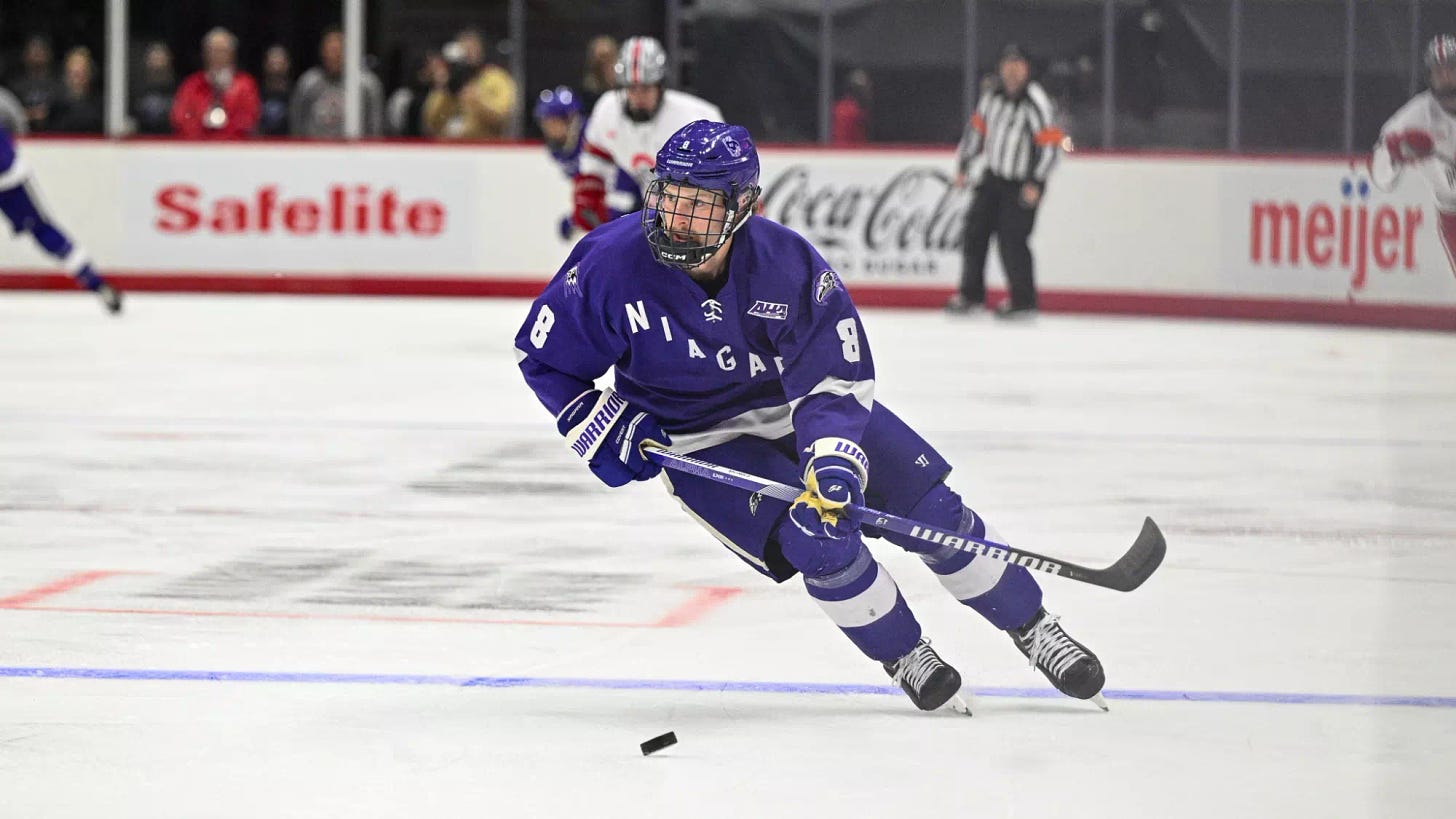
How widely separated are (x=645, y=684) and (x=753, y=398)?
504 mm

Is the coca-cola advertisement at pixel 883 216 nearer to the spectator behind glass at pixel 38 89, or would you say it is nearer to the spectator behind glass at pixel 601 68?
the spectator behind glass at pixel 601 68

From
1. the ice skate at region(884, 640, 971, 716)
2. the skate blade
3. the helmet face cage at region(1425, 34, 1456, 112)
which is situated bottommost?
→ the skate blade

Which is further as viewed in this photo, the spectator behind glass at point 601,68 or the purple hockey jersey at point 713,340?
the spectator behind glass at point 601,68

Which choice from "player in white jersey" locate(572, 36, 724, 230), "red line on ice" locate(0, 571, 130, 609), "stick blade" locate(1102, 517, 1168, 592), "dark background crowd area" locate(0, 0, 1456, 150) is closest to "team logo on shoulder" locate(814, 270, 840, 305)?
"stick blade" locate(1102, 517, 1168, 592)

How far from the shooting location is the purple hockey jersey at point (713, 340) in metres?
3.38

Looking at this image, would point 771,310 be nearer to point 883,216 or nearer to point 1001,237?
point 1001,237

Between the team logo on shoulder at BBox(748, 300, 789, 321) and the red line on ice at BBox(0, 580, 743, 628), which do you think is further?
the red line on ice at BBox(0, 580, 743, 628)

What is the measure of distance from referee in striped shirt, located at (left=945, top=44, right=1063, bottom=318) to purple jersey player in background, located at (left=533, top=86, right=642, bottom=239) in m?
2.49

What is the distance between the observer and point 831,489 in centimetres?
323

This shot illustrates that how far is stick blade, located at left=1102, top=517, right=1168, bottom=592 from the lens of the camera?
3.65 meters

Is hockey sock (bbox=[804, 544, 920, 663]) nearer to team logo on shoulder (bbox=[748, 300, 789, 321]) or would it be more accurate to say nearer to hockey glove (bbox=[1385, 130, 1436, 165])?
team logo on shoulder (bbox=[748, 300, 789, 321])

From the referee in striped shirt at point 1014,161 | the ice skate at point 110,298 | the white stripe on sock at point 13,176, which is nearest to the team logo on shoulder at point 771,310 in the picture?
Answer: the white stripe on sock at point 13,176

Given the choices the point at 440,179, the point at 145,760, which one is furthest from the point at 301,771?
the point at 440,179

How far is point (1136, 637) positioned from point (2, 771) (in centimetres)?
203
